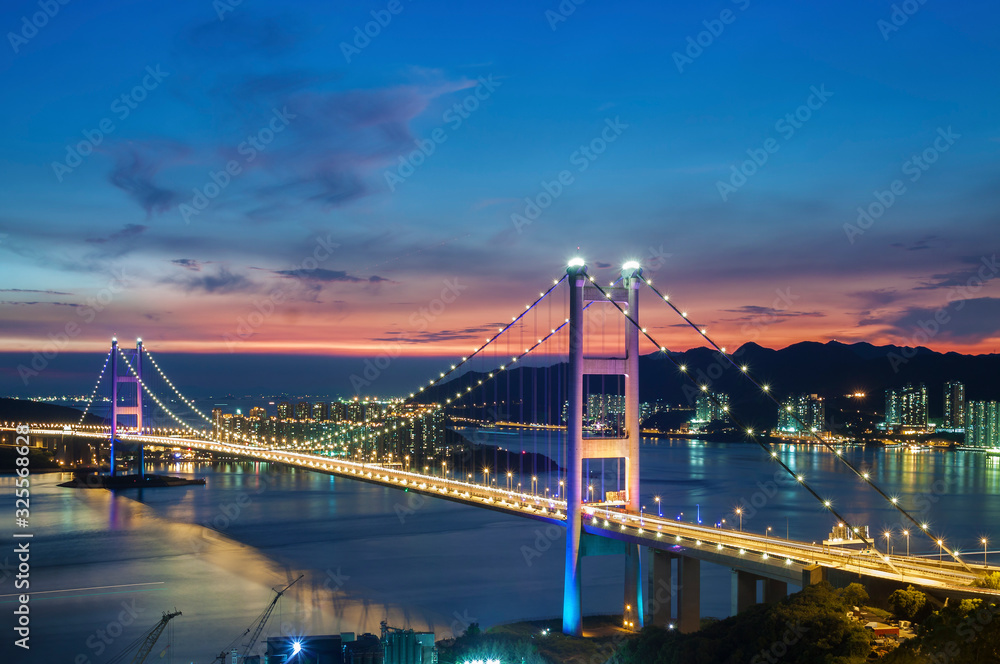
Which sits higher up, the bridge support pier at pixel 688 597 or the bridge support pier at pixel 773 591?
the bridge support pier at pixel 773 591

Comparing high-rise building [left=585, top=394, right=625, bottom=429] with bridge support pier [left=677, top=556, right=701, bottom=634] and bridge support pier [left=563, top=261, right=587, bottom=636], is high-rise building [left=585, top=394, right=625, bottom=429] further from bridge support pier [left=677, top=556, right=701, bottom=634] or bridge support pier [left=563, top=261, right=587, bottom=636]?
bridge support pier [left=677, top=556, right=701, bottom=634]

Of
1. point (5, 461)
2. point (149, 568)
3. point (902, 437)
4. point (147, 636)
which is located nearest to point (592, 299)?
point (147, 636)

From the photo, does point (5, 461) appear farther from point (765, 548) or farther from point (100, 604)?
point (765, 548)

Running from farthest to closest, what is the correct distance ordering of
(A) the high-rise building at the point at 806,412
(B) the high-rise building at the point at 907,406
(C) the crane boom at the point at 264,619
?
(B) the high-rise building at the point at 907,406 → (A) the high-rise building at the point at 806,412 → (C) the crane boom at the point at 264,619

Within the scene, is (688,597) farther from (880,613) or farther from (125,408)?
(125,408)

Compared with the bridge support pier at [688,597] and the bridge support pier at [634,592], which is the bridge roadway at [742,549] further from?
the bridge support pier at [634,592]

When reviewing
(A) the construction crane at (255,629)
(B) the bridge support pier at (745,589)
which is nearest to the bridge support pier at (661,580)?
(B) the bridge support pier at (745,589)

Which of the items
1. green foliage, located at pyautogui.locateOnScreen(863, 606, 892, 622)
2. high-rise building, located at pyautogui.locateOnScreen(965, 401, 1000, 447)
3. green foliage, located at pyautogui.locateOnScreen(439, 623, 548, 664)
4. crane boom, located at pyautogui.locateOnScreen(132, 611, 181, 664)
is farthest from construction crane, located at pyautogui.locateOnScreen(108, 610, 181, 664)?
high-rise building, located at pyautogui.locateOnScreen(965, 401, 1000, 447)
